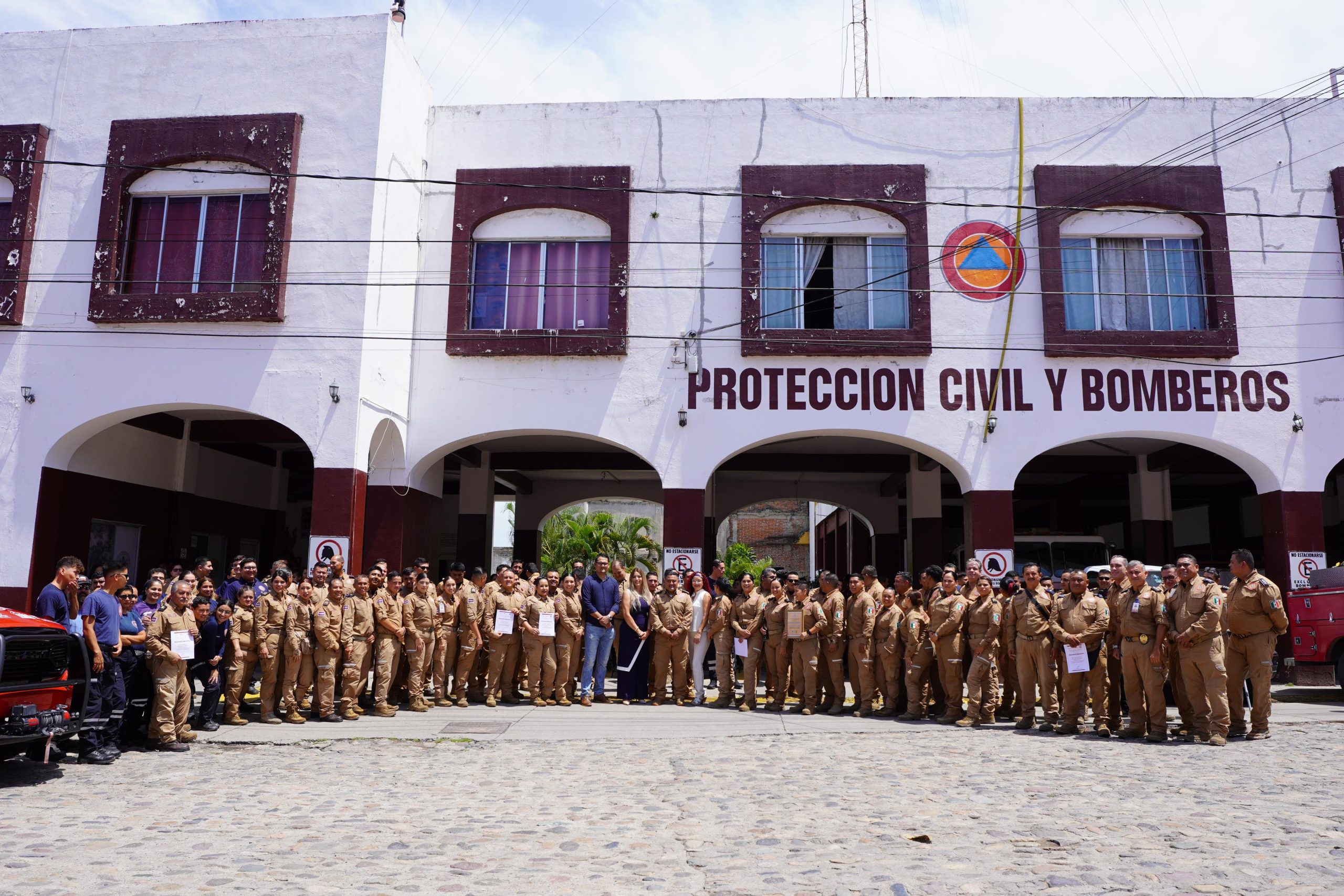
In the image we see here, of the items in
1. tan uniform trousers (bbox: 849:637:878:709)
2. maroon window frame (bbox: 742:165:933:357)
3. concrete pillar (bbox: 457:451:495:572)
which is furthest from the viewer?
concrete pillar (bbox: 457:451:495:572)

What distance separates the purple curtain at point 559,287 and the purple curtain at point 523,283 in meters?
0.15

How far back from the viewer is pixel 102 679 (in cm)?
944

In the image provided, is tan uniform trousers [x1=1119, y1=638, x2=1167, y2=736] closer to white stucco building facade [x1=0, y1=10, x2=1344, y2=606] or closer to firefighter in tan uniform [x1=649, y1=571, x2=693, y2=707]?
firefighter in tan uniform [x1=649, y1=571, x2=693, y2=707]

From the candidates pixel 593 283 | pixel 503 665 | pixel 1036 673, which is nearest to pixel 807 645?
pixel 1036 673

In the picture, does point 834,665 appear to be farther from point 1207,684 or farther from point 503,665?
point 503,665

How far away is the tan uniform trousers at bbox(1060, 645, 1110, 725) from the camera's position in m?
11.3

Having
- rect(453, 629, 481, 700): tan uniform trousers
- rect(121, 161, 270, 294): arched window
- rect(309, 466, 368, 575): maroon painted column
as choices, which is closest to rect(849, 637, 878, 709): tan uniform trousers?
rect(453, 629, 481, 700): tan uniform trousers

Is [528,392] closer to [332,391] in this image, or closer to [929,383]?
[332,391]

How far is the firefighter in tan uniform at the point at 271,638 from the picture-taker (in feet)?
38.3

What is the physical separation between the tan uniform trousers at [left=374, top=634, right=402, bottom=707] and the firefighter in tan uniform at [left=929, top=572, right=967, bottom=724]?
258 inches

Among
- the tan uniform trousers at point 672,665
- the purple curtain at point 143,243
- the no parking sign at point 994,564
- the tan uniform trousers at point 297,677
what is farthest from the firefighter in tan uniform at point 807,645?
the purple curtain at point 143,243

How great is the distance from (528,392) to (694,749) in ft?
25.6

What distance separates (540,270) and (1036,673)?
993cm

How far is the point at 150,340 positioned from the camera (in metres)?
15.6
